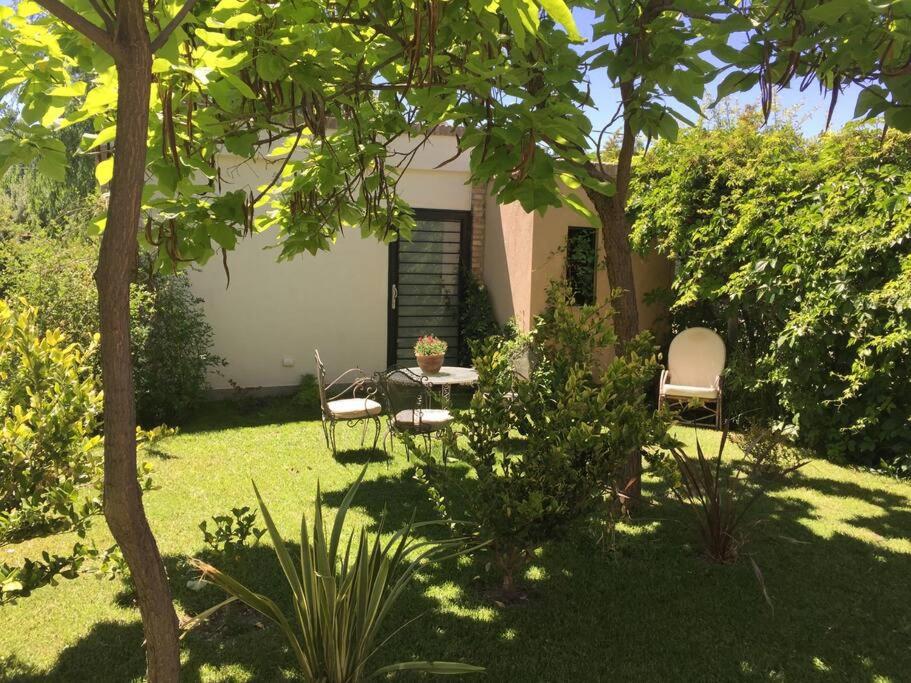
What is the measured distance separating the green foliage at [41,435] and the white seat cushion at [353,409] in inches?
128

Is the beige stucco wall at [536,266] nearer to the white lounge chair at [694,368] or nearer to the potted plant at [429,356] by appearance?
the white lounge chair at [694,368]

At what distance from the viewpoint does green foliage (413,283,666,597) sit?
2.97m

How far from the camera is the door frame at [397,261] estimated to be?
9.39 meters

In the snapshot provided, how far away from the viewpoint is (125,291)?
1.54 meters

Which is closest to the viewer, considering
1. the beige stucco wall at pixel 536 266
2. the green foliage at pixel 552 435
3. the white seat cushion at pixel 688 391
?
the green foliage at pixel 552 435

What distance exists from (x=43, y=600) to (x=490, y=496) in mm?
2471

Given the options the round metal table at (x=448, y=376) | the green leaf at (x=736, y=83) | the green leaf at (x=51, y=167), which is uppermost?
the green leaf at (x=736, y=83)

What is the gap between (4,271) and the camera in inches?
271

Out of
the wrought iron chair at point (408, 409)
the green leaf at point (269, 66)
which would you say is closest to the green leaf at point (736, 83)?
the green leaf at point (269, 66)

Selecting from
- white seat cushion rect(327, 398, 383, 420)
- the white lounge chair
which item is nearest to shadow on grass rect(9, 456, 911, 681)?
white seat cushion rect(327, 398, 383, 420)

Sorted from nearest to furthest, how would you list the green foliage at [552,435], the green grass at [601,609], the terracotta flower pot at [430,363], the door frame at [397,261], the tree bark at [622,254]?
the green grass at [601,609]
the green foliage at [552,435]
the tree bark at [622,254]
the terracotta flower pot at [430,363]
the door frame at [397,261]

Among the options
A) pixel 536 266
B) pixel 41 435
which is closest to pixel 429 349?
pixel 536 266

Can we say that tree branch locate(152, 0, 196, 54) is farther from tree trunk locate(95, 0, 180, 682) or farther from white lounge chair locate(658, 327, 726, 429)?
white lounge chair locate(658, 327, 726, 429)

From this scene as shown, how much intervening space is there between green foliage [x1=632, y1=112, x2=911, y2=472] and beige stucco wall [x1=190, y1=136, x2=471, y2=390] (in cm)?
333
